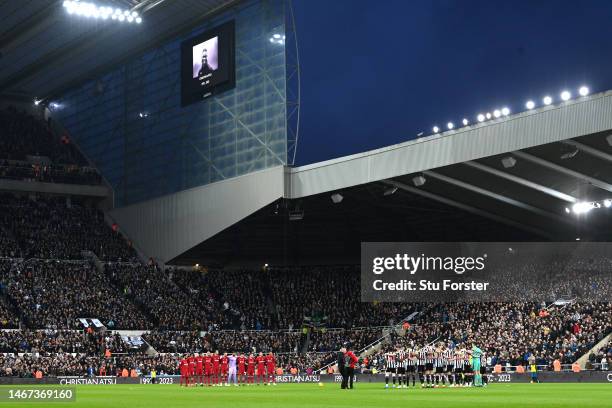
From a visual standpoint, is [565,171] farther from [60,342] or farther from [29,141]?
[29,141]

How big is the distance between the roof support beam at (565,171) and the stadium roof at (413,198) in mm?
74

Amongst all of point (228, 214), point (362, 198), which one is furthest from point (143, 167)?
point (362, 198)

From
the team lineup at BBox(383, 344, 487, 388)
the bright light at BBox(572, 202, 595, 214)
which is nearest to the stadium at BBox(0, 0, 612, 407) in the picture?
the bright light at BBox(572, 202, 595, 214)

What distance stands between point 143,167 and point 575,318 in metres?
35.9

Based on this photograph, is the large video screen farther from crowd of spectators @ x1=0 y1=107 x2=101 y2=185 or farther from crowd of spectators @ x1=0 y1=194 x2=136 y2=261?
crowd of spectators @ x1=0 y1=107 x2=101 y2=185

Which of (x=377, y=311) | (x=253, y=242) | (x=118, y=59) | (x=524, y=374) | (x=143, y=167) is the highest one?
(x=118, y=59)

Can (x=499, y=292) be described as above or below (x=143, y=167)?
below

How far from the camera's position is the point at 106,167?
8212cm

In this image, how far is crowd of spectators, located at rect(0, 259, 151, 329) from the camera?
2601 inches

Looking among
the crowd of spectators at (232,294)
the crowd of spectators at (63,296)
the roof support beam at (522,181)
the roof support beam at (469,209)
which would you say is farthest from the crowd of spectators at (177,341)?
the roof support beam at (522,181)

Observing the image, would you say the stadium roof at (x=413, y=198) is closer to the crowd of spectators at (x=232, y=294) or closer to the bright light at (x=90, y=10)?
the crowd of spectators at (x=232, y=294)

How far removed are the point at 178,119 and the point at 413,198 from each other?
64.2ft

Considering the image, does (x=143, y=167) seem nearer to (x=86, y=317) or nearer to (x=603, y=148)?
(x=86, y=317)

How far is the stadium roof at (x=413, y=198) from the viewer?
5084 cm
